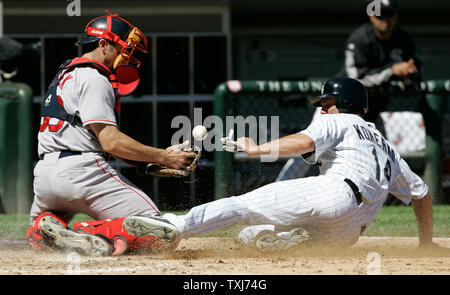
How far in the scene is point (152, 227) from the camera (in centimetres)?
459

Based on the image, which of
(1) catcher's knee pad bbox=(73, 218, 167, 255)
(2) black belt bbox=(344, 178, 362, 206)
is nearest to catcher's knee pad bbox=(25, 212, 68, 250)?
(1) catcher's knee pad bbox=(73, 218, 167, 255)

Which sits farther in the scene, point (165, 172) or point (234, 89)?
point (234, 89)

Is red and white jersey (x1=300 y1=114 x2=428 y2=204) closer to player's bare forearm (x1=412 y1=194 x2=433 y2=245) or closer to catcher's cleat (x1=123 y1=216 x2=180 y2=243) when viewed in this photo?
player's bare forearm (x1=412 y1=194 x2=433 y2=245)

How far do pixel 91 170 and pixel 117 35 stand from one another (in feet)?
3.18

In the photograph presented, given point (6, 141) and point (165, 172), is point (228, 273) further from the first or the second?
point (6, 141)

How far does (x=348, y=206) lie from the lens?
4496 mm

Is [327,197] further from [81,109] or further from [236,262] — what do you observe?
[81,109]

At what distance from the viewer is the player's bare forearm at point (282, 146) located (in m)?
4.43

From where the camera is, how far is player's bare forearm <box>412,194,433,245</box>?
16.9 feet

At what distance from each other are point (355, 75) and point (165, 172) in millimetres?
2967

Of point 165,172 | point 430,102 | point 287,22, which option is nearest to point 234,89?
point 430,102

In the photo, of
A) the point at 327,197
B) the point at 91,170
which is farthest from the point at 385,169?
the point at 91,170

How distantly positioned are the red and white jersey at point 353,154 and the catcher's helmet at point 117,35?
4.46ft

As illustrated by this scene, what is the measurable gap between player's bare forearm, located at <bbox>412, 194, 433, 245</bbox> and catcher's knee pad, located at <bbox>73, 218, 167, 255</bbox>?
176 cm
